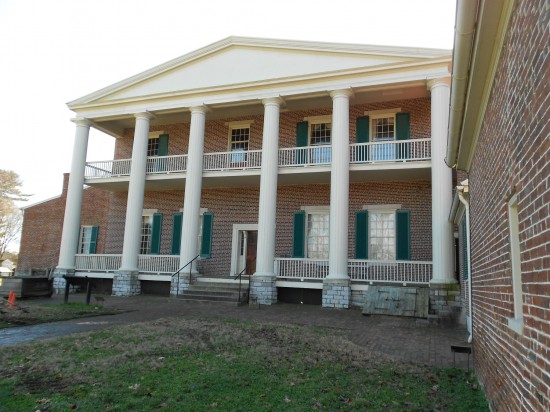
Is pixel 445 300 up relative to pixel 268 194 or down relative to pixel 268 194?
down

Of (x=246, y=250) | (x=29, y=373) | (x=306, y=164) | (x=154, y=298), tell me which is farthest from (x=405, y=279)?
(x=29, y=373)

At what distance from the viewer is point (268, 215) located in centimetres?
1619

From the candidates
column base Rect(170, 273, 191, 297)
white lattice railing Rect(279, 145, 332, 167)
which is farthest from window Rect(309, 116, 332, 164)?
column base Rect(170, 273, 191, 297)

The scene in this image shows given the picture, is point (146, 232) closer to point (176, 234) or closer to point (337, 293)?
point (176, 234)

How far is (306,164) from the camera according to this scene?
1675 cm

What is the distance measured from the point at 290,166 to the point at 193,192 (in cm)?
410

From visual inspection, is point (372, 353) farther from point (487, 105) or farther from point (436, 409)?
point (487, 105)

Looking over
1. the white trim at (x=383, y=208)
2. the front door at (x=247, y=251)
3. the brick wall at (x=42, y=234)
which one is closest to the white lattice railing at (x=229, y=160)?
the front door at (x=247, y=251)

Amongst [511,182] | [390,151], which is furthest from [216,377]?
[390,151]

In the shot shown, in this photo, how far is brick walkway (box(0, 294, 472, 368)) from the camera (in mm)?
8188

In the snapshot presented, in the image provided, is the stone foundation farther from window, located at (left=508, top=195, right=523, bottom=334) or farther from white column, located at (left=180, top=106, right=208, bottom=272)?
window, located at (left=508, top=195, right=523, bottom=334)

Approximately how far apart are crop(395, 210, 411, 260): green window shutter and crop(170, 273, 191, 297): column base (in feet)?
26.9

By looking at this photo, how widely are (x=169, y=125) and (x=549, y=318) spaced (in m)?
21.1

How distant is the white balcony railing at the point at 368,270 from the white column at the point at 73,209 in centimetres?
946
